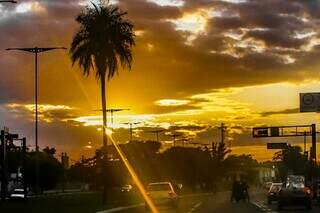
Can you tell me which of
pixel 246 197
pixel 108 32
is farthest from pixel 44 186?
pixel 108 32

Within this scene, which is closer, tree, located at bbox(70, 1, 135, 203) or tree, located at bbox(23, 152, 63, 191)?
tree, located at bbox(70, 1, 135, 203)

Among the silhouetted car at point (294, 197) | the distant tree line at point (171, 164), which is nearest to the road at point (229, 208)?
the silhouetted car at point (294, 197)

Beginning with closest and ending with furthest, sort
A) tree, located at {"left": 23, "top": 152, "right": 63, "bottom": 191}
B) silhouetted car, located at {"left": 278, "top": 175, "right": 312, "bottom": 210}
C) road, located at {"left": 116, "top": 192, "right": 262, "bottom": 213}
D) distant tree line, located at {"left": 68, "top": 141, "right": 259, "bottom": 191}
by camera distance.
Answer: road, located at {"left": 116, "top": 192, "right": 262, "bottom": 213}, silhouetted car, located at {"left": 278, "top": 175, "right": 312, "bottom": 210}, tree, located at {"left": 23, "top": 152, "right": 63, "bottom": 191}, distant tree line, located at {"left": 68, "top": 141, "right": 259, "bottom": 191}

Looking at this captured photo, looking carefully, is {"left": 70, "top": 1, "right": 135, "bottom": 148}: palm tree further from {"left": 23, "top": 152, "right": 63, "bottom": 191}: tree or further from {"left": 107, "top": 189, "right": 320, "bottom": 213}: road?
{"left": 23, "top": 152, "right": 63, "bottom": 191}: tree

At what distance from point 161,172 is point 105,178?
249 feet

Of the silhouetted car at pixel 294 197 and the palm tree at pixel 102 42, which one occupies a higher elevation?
the palm tree at pixel 102 42

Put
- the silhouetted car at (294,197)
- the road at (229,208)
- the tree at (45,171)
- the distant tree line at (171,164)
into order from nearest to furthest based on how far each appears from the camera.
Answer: the road at (229,208) < the silhouetted car at (294,197) < the tree at (45,171) < the distant tree line at (171,164)

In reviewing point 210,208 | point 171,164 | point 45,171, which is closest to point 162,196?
point 210,208

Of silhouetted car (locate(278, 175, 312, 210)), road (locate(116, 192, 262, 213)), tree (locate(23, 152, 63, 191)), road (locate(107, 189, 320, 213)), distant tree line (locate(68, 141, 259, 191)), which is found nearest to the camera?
road (locate(107, 189, 320, 213))

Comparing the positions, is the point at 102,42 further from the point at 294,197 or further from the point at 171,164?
the point at 171,164

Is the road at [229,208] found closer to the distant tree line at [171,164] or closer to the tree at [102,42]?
the tree at [102,42]

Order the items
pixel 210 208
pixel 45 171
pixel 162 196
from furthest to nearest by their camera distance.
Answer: pixel 45 171 → pixel 210 208 → pixel 162 196

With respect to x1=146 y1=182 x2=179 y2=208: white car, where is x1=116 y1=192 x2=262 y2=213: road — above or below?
below

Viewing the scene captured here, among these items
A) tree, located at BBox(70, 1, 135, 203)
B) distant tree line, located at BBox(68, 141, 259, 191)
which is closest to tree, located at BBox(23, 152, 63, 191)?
distant tree line, located at BBox(68, 141, 259, 191)
